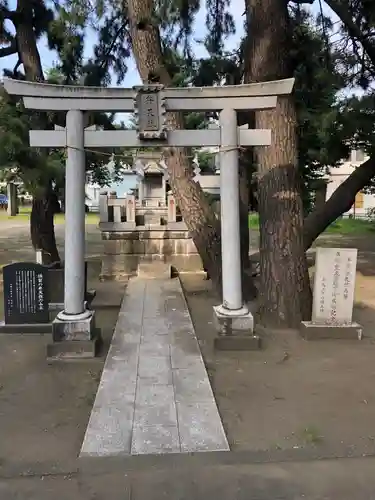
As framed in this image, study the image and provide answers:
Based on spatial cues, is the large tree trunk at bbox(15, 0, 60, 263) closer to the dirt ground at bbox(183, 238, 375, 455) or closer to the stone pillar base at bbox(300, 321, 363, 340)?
the dirt ground at bbox(183, 238, 375, 455)

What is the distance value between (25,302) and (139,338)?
1.70 m

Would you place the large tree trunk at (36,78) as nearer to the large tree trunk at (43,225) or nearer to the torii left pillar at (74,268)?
the large tree trunk at (43,225)

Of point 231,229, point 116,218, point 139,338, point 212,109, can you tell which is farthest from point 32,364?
point 116,218

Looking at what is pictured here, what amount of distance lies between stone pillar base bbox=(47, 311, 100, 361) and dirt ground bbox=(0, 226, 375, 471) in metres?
0.15

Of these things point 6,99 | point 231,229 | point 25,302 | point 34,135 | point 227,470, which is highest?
point 6,99

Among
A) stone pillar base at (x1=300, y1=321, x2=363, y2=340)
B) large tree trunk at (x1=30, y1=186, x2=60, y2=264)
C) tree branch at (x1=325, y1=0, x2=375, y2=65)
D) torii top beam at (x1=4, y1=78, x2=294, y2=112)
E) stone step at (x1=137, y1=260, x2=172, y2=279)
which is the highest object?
tree branch at (x1=325, y1=0, x2=375, y2=65)

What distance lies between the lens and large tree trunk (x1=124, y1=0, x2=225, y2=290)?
830 centimetres

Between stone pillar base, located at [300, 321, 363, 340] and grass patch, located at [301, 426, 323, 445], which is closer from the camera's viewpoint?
grass patch, located at [301, 426, 323, 445]

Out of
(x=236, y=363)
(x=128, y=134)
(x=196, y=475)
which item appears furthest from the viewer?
(x=128, y=134)

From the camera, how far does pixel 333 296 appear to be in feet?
20.6

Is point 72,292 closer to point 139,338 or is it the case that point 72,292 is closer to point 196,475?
point 139,338

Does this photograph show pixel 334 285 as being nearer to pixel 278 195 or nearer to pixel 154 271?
pixel 278 195

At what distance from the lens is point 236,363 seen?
542cm

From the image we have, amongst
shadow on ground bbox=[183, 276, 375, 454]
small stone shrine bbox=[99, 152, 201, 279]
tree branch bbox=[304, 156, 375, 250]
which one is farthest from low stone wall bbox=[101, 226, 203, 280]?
shadow on ground bbox=[183, 276, 375, 454]
